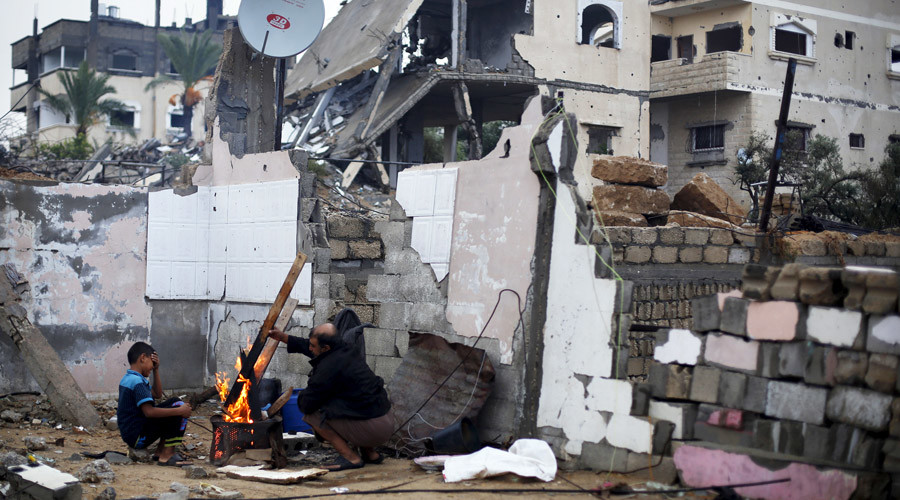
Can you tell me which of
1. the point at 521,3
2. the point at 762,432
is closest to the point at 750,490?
the point at 762,432

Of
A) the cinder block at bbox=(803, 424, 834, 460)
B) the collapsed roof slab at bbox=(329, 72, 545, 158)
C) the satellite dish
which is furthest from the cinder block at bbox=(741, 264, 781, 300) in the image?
the collapsed roof slab at bbox=(329, 72, 545, 158)

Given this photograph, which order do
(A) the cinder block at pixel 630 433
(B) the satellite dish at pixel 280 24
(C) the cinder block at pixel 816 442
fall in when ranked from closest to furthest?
(C) the cinder block at pixel 816 442 < (A) the cinder block at pixel 630 433 < (B) the satellite dish at pixel 280 24

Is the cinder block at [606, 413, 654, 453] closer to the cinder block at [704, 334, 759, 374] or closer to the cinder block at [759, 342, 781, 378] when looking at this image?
the cinder block at [704, 334, 759, 374]

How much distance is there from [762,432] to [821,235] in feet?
23.2

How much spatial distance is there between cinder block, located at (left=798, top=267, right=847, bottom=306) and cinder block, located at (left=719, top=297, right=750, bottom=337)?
0.48 m

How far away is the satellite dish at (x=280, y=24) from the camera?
11875 mm

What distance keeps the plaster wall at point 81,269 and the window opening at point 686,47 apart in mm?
20159

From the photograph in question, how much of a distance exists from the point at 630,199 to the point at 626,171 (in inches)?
14.2

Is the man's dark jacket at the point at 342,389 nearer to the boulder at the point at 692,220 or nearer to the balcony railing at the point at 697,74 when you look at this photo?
the boulder at the point at 692,220

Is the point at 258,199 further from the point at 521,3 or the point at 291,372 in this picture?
the point at 521,3

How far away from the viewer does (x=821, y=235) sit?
12469mm

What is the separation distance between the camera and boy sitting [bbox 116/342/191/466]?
26.0 ft

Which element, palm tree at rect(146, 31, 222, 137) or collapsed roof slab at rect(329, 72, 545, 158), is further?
palm tree at rect(146, 31, 222, 137)

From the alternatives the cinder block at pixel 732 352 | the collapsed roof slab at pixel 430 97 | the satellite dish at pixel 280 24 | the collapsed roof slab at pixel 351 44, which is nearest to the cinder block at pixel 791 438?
the cinder block at pixel 732 352
